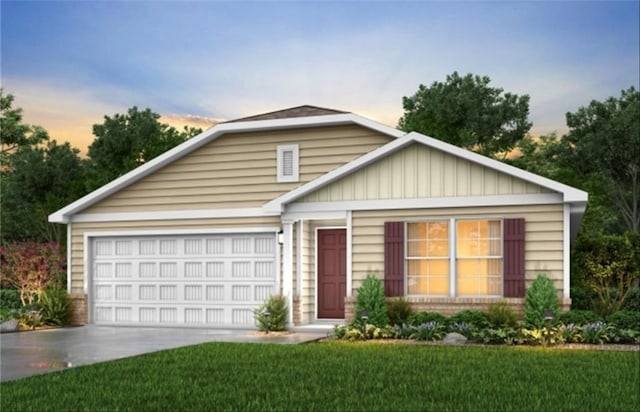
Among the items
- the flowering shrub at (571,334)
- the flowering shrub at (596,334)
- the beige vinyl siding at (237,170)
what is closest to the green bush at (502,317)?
the flowering shrub at (571,334)

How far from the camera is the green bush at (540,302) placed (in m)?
14.3

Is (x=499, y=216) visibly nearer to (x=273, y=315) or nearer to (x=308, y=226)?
(x=308, y=226)

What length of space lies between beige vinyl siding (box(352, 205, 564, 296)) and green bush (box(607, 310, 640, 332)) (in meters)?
1.13

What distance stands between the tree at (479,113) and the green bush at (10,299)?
25427 mm

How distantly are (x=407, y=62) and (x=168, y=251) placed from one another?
12.8 meters

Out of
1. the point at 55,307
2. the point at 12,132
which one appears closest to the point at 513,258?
the point at 55,307

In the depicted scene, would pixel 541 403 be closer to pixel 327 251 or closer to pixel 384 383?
pixel 384 383

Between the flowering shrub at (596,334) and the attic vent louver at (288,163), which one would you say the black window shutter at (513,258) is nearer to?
the flowering shrub at (596,334)

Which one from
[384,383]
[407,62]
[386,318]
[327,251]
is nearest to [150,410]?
[384,383]

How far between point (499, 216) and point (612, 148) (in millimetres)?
25688

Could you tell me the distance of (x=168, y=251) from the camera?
19.1 metres

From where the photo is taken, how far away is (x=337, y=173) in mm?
16281

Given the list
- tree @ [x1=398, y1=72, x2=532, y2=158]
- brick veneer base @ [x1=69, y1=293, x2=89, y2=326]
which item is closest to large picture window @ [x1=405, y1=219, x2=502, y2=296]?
brick veneer base @ [x1=69, y1=293, x2=89, y2=326]

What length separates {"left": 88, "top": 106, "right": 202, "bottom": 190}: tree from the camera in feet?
123
